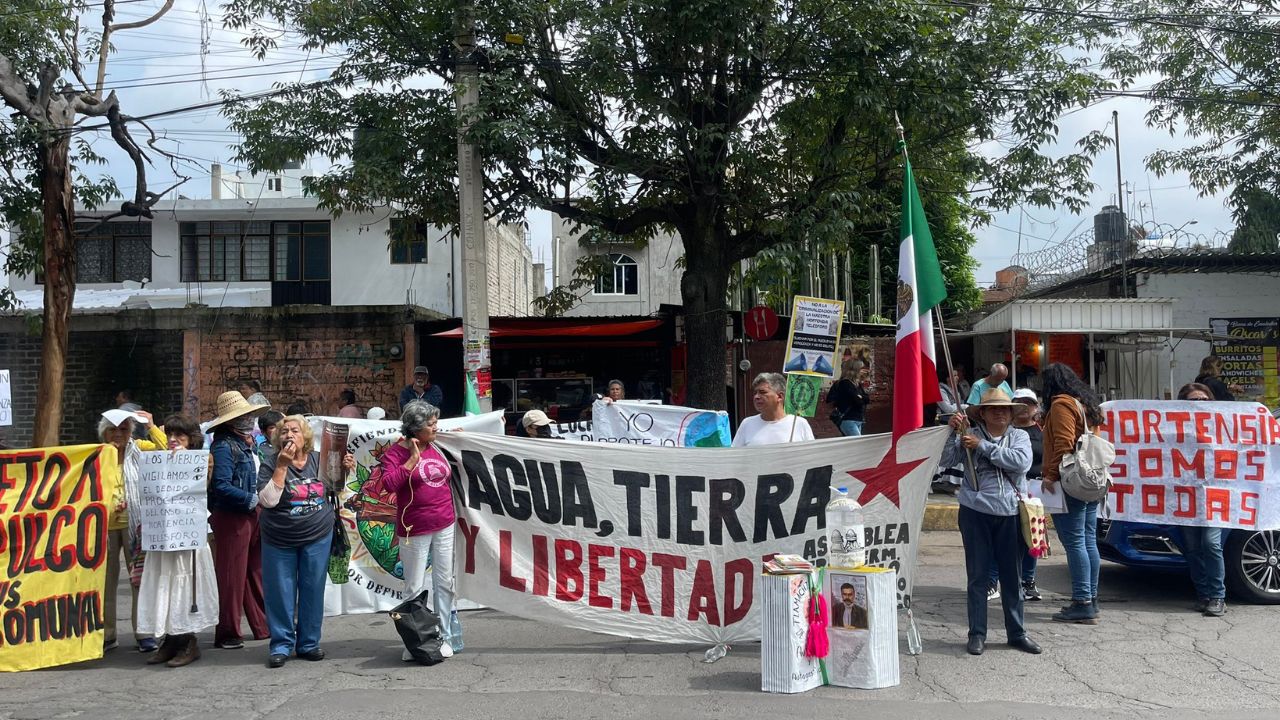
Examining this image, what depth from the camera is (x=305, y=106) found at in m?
13.5

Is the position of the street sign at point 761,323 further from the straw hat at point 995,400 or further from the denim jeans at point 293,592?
the denim jeans at point 293,592

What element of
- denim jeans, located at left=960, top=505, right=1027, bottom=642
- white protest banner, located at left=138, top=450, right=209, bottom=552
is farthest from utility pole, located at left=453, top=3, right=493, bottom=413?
denim jeans, located at left=960, top=505, right=1027, bottom=642

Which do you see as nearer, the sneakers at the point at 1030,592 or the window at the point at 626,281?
the sneakers at the point at 1030,592

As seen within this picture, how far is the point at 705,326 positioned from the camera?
13.7 m

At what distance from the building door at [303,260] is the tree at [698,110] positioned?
1306 cm

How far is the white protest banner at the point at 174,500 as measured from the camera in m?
6.75

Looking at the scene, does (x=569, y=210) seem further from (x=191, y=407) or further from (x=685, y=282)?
(x=191, y=407)

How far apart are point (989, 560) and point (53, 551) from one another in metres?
6.06

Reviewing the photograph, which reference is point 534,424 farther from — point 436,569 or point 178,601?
point 178,601

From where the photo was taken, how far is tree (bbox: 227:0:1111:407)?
12.4 metres

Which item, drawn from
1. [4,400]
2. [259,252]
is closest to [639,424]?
[4,400]

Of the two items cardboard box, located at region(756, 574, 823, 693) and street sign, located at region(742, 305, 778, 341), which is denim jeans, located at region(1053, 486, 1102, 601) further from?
street sign, located at region(742, 305, 778, 341)

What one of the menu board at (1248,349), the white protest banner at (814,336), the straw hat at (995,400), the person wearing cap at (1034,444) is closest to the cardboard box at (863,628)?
the person wearing cap at (1034,444)

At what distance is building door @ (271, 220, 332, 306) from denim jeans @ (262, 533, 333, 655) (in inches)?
814
